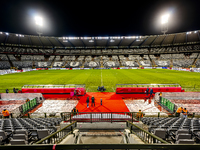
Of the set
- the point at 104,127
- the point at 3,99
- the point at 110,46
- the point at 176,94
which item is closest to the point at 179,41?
the point at 110,46

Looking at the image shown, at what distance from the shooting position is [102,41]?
8706 cm

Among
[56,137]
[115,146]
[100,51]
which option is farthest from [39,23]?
[115,146]

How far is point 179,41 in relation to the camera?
7712cm

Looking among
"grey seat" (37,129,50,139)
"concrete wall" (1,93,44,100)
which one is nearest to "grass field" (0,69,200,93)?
"concrete wall" (1,93,44,100)

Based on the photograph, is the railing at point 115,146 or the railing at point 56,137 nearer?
the railing at point 115,146

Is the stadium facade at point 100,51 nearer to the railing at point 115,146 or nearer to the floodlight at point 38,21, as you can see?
the floodlight at point 38,21

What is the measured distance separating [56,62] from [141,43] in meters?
71.6

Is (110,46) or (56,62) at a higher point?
(110,46)

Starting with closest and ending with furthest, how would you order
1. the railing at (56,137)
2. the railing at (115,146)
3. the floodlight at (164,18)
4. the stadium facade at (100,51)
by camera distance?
the railing at (115,146) < the railing at (56,137) < the floodlight at (164,18) < the stadium facade at (100,51)

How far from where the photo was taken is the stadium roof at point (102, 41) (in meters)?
72.0

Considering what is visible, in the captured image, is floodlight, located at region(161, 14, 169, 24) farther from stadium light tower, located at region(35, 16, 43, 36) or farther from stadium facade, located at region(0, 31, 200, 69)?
stadium light tower, located at region(35, 16, 43, 36)

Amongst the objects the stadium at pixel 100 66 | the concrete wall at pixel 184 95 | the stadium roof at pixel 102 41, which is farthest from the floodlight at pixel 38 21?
the concrete wall at pixel 184 95

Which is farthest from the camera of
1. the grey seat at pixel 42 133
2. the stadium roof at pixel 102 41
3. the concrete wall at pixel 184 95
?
the stadium roof at pixel 102 41

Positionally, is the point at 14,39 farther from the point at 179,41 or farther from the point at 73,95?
the point at 179,41
